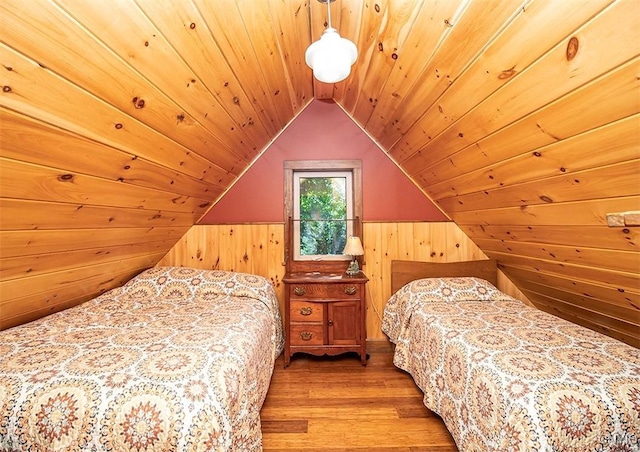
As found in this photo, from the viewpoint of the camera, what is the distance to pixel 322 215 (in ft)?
9.99

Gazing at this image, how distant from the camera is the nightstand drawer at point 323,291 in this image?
101 inches

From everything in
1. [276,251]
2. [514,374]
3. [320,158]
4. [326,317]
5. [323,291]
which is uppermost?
[320,158]

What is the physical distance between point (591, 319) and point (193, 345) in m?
2.34

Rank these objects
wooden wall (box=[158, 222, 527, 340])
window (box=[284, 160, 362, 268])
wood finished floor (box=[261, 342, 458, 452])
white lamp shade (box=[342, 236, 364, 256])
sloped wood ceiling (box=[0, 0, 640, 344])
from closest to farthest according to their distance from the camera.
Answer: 1. sloped wood ceiling (box=[0, 0, 640, 344])
2. wood finished floor (box=[261, 342, 458, 452])
3. white lamp shade (box=[342, 236, 364, 256])
4. wooden wall (box=[158, 222, 527, 340])
5. window (box=[284, 160, 362, 268])

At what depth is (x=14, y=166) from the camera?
1.13 metres

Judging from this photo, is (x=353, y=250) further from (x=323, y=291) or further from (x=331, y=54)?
(x=331, y=54)

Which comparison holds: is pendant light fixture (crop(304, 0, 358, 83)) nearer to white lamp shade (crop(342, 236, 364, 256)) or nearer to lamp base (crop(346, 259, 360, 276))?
white lamp shade (crop(342, 236, 364, 256))

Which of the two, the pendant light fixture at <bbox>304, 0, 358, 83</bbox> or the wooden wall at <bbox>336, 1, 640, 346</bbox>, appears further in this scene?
the pendant light fixture at <bbox>304, 0, 358, 83</bbox>

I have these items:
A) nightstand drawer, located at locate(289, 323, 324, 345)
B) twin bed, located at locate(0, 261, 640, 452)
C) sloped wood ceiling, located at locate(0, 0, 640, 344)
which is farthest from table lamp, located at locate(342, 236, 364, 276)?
sloped wood ceiling, located at locate(0, 0, 640, 344)

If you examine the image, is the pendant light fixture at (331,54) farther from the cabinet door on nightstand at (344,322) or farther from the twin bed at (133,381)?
the cabinet door on nightstand at (344,322)

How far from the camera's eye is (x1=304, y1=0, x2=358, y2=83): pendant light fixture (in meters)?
1.40

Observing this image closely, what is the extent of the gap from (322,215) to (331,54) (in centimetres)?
174

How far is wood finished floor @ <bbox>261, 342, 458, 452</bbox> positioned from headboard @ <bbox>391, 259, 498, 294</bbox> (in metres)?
0.70

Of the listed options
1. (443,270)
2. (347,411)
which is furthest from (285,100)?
(347,411)
